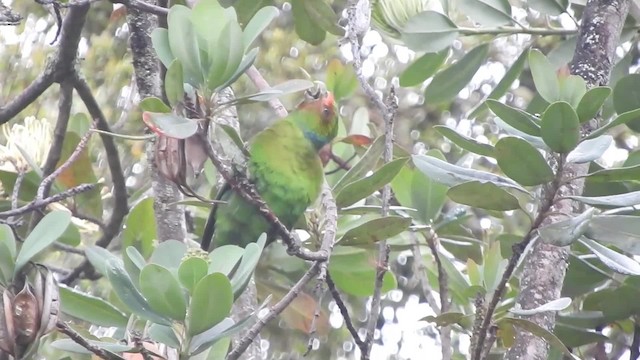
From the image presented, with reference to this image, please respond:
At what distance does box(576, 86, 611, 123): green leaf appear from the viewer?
100 centimetres

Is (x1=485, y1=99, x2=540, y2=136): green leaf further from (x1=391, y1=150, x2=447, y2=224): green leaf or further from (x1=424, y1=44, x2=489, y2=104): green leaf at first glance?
(x1=424, y1=44, x2=489, y2=104): green leaf

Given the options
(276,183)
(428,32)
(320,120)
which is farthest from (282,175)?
(428,32)

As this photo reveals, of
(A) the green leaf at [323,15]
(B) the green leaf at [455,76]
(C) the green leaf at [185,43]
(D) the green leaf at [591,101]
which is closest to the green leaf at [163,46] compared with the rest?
(C) the green leaf at [185,43]

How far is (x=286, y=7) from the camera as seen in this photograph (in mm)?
3830

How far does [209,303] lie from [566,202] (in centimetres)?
51

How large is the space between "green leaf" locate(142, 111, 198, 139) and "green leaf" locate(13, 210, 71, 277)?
139 millimetres

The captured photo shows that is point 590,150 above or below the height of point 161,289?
above

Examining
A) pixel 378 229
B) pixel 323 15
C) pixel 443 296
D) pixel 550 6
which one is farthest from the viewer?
pixel 323 15

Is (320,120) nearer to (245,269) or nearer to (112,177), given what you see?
(112,177)

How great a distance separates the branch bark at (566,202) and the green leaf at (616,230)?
0.13ft

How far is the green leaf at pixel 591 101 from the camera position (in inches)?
39.5

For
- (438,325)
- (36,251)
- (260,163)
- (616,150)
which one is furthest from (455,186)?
(616,150)

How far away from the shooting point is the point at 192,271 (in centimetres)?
95

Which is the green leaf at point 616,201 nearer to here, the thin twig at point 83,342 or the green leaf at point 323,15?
the thin twig at point 83,342
